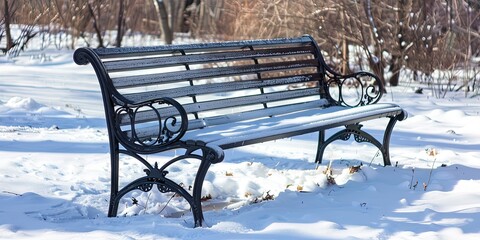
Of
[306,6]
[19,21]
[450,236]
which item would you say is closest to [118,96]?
[450,236]

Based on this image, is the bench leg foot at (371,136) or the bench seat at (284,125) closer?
the bench seat at (284,125)

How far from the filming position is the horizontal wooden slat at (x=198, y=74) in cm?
488

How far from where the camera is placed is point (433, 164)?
6078mm

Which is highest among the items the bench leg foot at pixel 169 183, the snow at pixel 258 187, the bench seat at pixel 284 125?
the bench seat at pixel 284 125

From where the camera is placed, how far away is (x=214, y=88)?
18.3 ft

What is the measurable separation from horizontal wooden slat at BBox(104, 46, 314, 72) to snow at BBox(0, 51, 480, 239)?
0.74m

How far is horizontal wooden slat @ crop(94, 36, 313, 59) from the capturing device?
4848 millimetres

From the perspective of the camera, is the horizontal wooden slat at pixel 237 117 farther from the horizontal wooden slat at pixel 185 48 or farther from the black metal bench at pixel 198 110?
the horizontal wooden slat at pixel 185 48

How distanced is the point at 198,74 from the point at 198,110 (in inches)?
10.7

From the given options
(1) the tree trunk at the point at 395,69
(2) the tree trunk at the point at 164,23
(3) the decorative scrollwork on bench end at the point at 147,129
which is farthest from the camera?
(2) the tree trunk at the point at 164,23

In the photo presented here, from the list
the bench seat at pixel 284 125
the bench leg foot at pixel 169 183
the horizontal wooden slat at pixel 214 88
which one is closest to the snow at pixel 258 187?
the bench leg foot at pixel 169 183

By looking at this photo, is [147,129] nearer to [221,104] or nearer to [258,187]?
[221,104]

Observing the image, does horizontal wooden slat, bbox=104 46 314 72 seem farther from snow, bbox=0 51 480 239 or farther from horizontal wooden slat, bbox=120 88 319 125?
snow, bbox=0 51 480 239

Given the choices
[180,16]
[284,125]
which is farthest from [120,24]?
[284,125]
